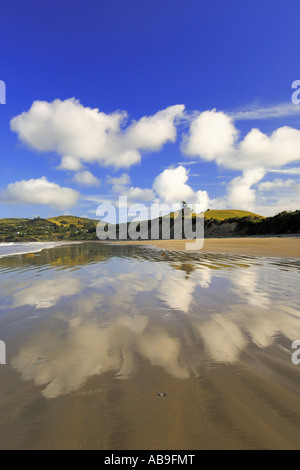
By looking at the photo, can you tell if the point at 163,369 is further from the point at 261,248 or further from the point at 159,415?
the point at 261,248

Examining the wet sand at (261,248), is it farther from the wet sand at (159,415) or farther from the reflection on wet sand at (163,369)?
the wet sand at (159,415)

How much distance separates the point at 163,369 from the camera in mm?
3213

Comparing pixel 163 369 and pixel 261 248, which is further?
pixel 261 248

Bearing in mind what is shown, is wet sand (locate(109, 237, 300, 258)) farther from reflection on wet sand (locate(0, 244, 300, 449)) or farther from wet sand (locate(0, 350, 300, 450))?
wet sand (locate(0, 350, 300, 450))

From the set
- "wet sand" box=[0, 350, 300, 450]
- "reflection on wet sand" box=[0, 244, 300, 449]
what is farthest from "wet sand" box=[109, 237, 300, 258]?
"wet sand" box=[0, 350, 300, 450]

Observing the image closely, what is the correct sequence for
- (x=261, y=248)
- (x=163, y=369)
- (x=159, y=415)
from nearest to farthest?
1. (x=159, y=415)
2. (x=163, y=369)
3. (x=261, y=248)

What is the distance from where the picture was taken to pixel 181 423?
2.22 m

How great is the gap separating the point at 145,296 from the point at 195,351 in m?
3.46

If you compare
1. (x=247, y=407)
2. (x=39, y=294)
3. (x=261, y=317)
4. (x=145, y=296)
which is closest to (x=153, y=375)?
(x=247, y=407)

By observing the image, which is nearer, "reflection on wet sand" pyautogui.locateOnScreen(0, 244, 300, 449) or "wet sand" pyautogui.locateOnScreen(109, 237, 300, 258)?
"reflection on wet sand" pyautogui.locateOnScreen(0, 244, 300, 449)

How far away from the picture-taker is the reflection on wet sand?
2.16m

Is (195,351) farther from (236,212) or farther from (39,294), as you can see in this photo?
(236,212)

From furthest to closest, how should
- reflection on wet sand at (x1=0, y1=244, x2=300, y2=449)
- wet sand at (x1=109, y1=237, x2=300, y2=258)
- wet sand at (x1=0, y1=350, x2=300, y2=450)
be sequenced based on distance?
wet sand at (x1=109, y1=237, x2=300, y2=258)
reflection on wet sand at (x1=0, y1=244, x2=300, y2=449)
wet sand at (x1=0, y1=350, x2=300, y2=450)

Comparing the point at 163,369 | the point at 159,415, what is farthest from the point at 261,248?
the point at 159,415
